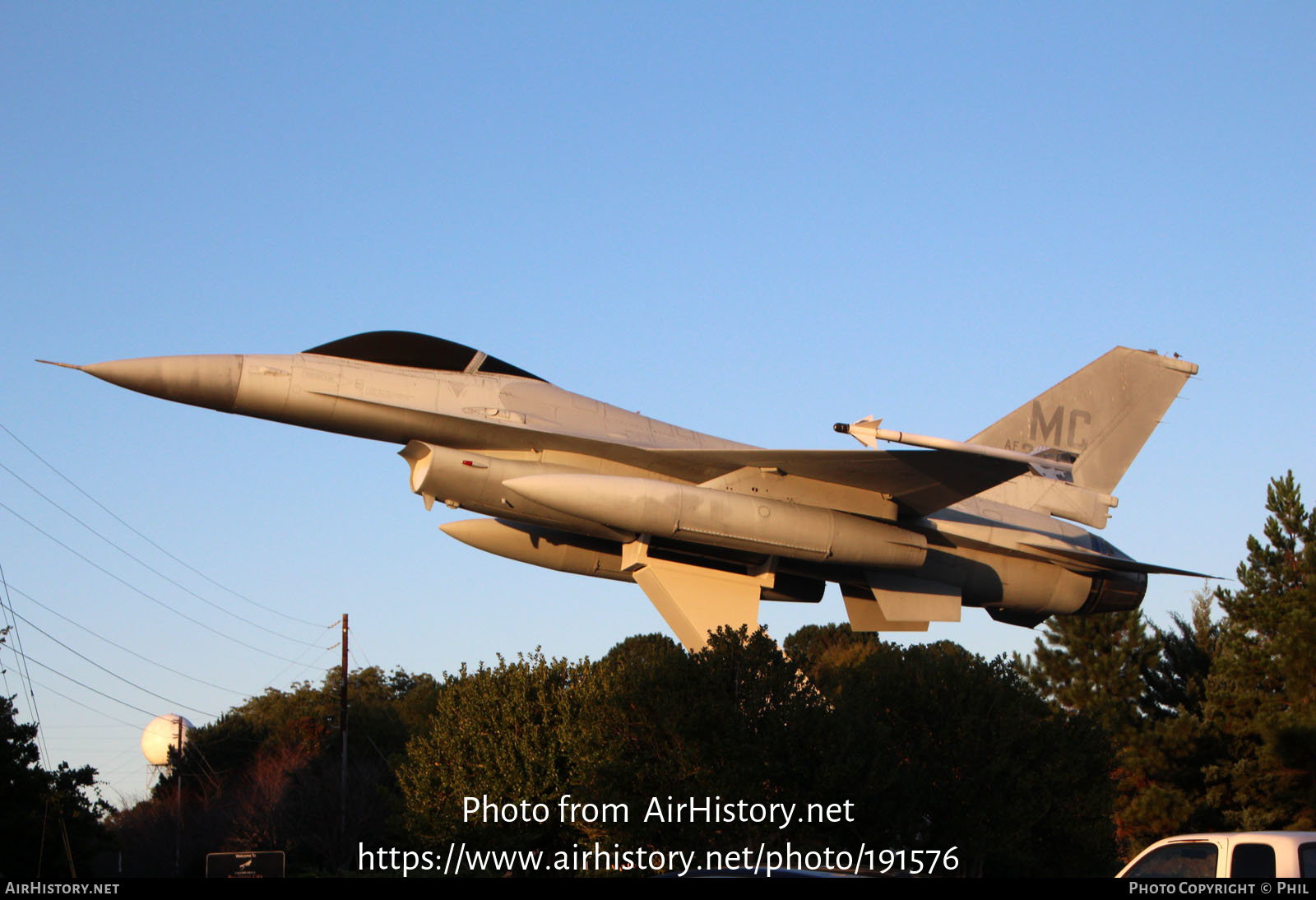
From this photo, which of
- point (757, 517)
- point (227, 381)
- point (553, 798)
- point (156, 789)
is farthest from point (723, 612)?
point (156, 789)

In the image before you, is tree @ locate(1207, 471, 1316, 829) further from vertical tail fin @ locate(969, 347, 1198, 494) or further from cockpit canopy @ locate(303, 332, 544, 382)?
cockpit canopy @ locate(303, 332, 544, 382)

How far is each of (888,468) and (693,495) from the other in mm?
3116

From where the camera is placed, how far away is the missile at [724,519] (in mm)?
15938

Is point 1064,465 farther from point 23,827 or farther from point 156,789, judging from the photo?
point 156,789

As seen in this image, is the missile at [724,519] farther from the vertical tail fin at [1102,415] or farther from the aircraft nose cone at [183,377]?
the vertical tail fin at [1102,415]

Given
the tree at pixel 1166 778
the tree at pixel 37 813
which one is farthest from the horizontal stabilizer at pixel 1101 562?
the tree at pixel 37 813

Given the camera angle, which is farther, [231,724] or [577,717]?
[231,724]

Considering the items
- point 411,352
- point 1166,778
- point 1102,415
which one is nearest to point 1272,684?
point 1166,778

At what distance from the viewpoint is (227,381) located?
1652 centimetres

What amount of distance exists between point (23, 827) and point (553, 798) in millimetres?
14745

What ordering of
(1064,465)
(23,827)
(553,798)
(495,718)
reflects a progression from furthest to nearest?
(23,827) < (495,718) < (553,798) < (1064,465)

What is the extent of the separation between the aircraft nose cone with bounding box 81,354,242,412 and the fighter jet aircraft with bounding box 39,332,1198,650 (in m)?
0.02

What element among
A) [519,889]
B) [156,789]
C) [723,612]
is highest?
[723,612]

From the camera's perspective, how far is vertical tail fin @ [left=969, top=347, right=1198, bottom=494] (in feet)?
74.2
